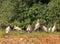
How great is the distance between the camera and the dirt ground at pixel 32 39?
8938mm

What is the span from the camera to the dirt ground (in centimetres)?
894

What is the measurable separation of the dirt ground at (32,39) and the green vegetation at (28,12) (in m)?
1.94

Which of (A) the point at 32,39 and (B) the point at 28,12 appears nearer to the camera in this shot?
(A) the point at 32,39

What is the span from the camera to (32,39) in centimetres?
931

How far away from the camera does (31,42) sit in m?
8.77

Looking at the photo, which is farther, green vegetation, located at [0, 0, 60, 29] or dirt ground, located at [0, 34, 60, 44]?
green vegetation, located at [0, 0, 60, 29]

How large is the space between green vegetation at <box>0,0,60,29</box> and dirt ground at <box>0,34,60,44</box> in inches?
76.5

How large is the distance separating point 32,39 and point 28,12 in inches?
138

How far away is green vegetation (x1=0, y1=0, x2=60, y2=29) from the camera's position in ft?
39.7

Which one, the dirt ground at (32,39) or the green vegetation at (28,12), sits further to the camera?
the green vegetation at (28,12)

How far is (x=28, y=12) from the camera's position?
12.6 meters

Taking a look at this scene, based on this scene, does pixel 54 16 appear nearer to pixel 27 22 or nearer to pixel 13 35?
pixel 27 22

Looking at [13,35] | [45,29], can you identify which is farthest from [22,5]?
[13,35]

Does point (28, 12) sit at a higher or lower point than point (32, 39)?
higher
